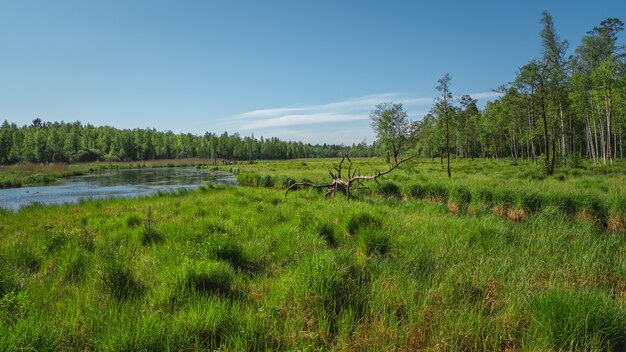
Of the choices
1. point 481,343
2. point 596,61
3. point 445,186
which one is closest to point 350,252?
point 481,343

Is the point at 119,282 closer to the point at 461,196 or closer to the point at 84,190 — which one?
the point at 461,196

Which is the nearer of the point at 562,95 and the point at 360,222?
the point at 360,222

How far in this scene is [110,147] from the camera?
112 meters

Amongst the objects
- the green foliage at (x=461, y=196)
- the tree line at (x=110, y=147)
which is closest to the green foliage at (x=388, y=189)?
the green foliage at (x=461, y=196)

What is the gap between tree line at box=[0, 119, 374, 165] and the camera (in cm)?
8731

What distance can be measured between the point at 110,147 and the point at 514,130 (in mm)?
126568

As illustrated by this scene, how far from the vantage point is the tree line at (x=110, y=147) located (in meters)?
87.3

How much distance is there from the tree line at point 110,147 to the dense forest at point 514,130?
1.20 feet

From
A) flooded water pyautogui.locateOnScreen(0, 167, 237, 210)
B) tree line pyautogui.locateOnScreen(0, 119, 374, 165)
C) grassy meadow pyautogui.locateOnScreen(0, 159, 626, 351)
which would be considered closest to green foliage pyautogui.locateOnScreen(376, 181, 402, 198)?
grassy meadow pyautogui.locateOnScreen(0, 159, 626, 351)

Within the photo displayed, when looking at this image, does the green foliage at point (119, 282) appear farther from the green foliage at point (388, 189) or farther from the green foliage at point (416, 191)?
the green foliage at point (388, 189)

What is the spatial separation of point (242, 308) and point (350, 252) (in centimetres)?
270

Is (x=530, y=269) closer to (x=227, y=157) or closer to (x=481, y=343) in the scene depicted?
(x=481, y=343)

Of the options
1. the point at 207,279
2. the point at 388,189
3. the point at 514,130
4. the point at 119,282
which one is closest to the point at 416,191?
the point at 388,189

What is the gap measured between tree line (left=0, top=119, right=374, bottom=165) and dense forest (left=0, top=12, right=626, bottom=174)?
0.37 meters
